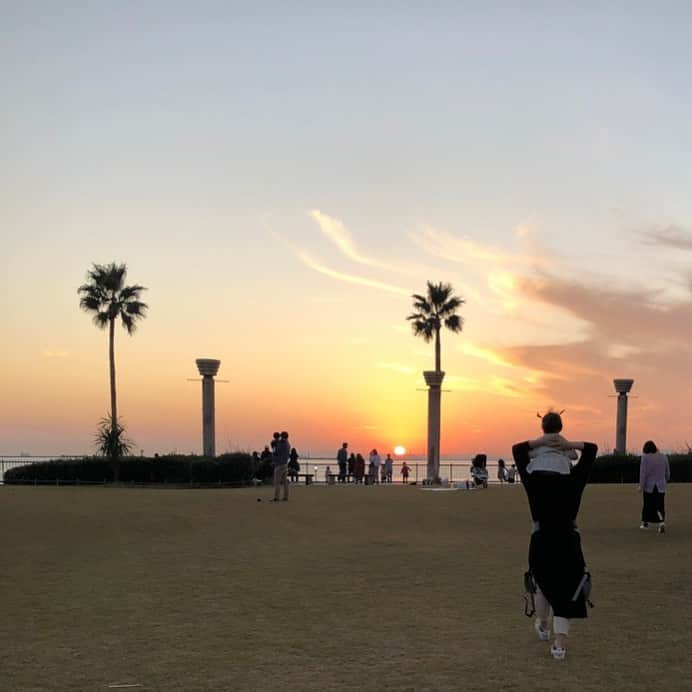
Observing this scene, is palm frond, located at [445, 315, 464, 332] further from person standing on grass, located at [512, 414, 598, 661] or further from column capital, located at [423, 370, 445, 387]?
person standing on grass, located at [512, 414, 598, 661]

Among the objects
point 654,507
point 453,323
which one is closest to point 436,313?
point 453,323

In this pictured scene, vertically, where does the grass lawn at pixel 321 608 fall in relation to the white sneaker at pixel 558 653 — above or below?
below

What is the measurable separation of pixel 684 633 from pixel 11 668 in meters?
5.76

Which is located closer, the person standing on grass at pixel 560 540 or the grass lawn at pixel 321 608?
the grass lawn at pixel 321 608

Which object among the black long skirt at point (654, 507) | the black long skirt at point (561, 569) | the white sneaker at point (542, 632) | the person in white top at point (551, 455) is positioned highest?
the person in white top at point (551, 455)

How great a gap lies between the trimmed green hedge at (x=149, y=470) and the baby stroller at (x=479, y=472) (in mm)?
9449

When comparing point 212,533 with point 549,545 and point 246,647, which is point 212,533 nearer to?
point 246,647

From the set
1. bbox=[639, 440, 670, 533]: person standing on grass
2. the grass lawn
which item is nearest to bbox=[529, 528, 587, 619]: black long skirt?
the grass lawn

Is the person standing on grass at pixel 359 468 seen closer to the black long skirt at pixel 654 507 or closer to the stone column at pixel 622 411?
the stone column at pixel 622 411

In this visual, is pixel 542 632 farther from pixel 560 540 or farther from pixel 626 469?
pixel 626 469

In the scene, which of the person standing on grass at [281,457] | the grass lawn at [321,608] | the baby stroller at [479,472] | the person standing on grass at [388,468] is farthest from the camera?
the person standing on grass at [388,468]

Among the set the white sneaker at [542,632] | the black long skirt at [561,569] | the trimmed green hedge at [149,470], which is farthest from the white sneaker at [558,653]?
the trimmed green hedge at [149,470]

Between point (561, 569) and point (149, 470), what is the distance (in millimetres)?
32210

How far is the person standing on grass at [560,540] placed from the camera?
654 centimetres
